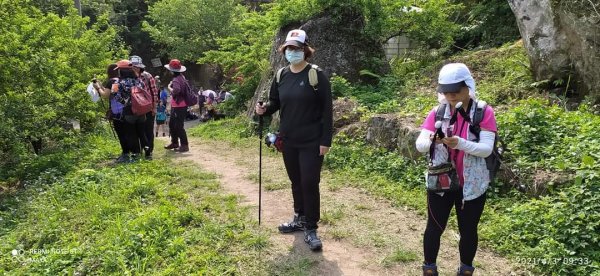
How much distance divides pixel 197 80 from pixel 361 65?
2287 centimetres

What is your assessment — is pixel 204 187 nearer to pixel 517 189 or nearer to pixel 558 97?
pixel 517 189

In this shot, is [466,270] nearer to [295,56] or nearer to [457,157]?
[457,157]

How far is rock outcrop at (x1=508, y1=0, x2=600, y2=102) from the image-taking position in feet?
21.6

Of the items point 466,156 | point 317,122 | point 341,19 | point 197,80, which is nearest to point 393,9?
point 341,19

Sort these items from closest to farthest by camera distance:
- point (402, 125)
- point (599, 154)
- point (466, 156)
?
point (466, 156) < point (599, 154) < point (402, 125)

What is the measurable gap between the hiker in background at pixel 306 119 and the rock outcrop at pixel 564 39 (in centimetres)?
458

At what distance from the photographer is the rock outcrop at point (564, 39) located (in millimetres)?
6574

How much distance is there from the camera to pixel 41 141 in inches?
409

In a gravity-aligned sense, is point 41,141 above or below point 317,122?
below

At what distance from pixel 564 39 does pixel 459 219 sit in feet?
17.1

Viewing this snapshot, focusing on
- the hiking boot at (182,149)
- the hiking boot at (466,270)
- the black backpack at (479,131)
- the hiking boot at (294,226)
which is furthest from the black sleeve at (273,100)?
the hiking boot at (182,149)

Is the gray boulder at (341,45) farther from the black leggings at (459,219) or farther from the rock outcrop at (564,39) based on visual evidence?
the black leggings at (459,219)

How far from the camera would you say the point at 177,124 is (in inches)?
356

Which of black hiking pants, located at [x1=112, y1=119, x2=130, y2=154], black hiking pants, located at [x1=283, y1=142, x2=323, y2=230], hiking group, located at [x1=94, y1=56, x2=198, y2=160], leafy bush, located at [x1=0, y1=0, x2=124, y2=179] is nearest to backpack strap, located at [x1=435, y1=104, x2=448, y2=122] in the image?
black hiking pants, located at [x1=283, y1=142, x2=323, y2=230]
